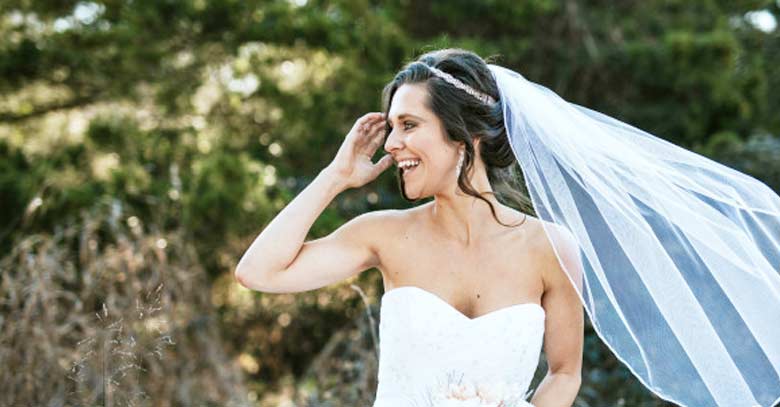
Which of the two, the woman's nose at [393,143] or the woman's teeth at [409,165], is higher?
the woman's nose at [393,143]

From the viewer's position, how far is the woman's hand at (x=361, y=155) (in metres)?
3.18

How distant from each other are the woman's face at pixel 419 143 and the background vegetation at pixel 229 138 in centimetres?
197

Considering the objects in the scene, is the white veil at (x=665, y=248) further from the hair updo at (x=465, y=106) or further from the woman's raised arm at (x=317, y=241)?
the woman's raised arm at (x=317, y=241)

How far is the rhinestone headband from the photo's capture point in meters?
3.07

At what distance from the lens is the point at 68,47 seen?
25.0ft

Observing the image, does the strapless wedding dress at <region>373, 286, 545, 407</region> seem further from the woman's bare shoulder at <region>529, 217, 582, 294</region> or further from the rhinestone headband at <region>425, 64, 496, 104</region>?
the rhinestone headband at <region>425, 64, 496, 104</region>

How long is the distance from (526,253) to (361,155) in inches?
23.9

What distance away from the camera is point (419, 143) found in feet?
9.73

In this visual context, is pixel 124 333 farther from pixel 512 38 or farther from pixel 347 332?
pixel 512 38

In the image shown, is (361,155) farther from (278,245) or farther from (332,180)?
(278,245)

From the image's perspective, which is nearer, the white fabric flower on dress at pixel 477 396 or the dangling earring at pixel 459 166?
the white fabric flower on dress at pixel 477 396

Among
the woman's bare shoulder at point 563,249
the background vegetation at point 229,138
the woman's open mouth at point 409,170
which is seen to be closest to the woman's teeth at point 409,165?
the woman's open mouth at point 409,170

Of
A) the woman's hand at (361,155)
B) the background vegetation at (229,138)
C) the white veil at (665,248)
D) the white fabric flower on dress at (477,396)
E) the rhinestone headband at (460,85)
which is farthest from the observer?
the background vegetation at (229,138)

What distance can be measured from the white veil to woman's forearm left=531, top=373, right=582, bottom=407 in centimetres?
21
